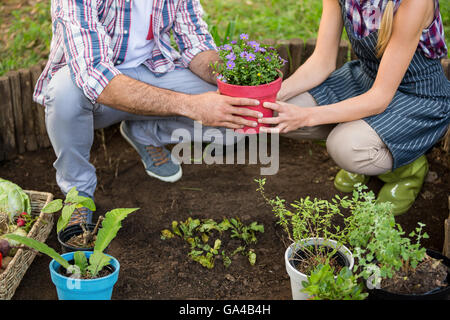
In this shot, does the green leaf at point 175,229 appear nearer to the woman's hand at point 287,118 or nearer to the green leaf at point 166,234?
the green leaf at point 166,234

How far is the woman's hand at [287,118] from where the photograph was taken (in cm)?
239

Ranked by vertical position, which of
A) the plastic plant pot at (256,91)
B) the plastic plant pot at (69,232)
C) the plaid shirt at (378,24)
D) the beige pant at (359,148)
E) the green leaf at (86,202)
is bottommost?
the plastic plant pot at (69,232)

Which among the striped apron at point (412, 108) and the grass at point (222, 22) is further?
the grass at point (222, 22)

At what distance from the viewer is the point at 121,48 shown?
2684 millimetres

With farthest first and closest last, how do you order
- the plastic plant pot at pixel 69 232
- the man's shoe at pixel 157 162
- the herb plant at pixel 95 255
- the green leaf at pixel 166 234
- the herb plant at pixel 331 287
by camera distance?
the man's shoe at pixel 157 162
the green leaf at pixel 166 234
the plastic plant pot at pixel 69 232
the herb plant at pixel 95 255
the herb plant at pixel 331 287

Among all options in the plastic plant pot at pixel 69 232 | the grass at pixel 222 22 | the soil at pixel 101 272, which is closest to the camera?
the soil at pixel 101 272

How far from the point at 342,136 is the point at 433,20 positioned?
2.06 feet

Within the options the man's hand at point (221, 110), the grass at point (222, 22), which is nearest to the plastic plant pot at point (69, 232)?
the man's hand at point (221, 110)

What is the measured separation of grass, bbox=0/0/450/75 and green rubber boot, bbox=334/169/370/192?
123 centimetres

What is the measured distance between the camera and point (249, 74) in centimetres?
230

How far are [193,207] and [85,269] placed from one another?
2.93 feet

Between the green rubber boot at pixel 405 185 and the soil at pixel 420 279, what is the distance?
2.74 feet

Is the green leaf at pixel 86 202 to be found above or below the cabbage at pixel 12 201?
above

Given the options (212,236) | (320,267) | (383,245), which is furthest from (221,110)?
(383,245)
